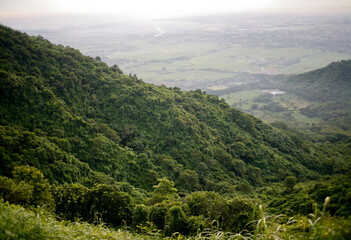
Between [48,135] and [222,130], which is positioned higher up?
[48,135]

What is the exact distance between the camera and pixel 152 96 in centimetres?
3775

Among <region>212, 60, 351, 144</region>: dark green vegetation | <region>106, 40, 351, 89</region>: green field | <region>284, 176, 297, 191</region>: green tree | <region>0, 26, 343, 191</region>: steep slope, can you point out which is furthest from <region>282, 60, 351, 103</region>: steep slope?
<region>284, 176, 297, 191</region>: green tree

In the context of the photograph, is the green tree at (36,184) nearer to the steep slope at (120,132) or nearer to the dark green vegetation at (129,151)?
the dark green vegetation at (129,151)

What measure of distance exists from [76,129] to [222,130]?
24.3 m

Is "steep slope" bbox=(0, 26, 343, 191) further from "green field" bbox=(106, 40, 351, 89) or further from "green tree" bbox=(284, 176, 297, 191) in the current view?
"green field" bbox=(106, 40, 351, 89)

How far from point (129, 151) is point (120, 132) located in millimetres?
4617

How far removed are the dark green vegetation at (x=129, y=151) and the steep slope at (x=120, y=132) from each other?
0.14 meters

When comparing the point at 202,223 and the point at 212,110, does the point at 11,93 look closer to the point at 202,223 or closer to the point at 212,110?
the point at 202,223

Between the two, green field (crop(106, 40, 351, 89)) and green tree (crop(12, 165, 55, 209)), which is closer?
green tree (crop(12, 165, 55, 209))

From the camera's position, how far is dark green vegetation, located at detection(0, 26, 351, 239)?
12602 mm

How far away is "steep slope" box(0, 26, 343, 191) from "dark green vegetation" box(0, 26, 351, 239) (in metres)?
0.14

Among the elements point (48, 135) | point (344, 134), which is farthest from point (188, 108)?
point (344, 134)

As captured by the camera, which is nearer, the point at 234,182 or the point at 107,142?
the point at 107,142

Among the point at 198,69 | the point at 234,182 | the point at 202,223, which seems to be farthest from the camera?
the point at 198,69
